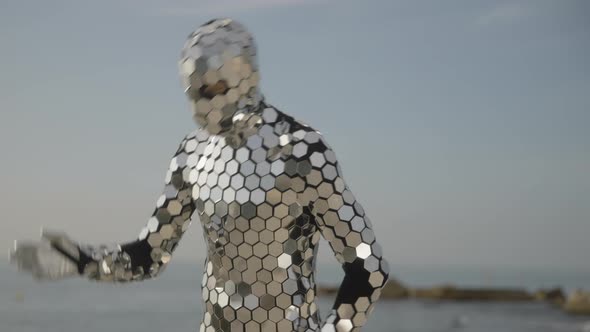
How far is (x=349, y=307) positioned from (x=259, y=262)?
0.35 m

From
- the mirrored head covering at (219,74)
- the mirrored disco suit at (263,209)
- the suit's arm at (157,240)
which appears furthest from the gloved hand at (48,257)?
the mirrored head covering at (219,74)

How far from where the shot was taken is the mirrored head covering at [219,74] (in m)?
2.69

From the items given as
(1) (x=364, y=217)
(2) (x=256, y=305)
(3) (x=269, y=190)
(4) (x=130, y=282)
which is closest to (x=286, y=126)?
(3) (x=269, y=190)

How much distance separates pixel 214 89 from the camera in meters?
2.70

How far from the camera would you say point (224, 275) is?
2818 mm

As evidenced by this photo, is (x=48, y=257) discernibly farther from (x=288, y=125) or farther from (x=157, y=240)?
(x=288, y=125)

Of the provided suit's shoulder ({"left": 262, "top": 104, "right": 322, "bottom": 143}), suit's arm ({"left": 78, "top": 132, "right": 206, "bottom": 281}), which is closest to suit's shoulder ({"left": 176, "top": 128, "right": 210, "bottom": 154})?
suit's arm ({"left": 78, "top": 132, "right": 206, "bottom": 281})

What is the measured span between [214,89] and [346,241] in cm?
67

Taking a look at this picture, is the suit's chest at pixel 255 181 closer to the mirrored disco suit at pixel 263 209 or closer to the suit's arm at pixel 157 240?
the mirrored disco suit at pixel 263 209

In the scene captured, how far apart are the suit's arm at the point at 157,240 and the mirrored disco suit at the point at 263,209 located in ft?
0.68

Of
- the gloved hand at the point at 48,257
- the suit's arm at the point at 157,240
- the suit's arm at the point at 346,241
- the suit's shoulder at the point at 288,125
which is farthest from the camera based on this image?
the suit's arm at the point at 157,240

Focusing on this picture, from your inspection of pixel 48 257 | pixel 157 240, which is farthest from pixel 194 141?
pixel 48 257

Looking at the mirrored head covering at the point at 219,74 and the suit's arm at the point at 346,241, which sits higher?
the mirrored head covering at the point at 219,74

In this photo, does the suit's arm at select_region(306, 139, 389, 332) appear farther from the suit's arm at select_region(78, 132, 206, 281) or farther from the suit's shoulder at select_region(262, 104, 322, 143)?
the suit's arm at select_region(78, 132, 206, 281)
